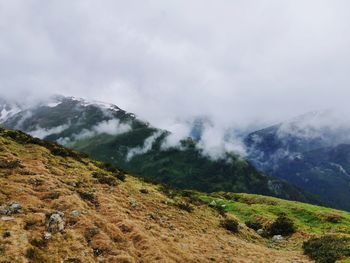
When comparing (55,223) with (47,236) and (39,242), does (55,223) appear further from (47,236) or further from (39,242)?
(39,242)

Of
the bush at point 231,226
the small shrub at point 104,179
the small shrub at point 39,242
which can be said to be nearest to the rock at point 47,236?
the small shrub at point 39,242

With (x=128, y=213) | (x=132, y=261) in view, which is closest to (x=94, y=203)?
(x=128, y=213)

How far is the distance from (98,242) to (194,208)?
18.5m

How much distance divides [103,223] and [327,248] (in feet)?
66.7

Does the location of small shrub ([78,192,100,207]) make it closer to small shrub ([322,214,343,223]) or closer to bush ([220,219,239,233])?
bush ([220,219,239,233])

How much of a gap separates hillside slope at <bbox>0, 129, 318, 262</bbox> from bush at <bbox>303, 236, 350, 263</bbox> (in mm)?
1474

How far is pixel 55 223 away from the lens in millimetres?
28766

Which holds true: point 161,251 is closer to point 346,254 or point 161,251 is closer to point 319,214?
point 346,254

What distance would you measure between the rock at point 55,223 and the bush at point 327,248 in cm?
2079

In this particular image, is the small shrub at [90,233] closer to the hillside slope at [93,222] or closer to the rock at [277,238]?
the hillside slope at [93,222]

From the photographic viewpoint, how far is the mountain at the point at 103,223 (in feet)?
88.6

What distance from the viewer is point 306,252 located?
130ft

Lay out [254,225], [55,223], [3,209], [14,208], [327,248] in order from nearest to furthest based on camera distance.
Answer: [55,223] → [3,209] → [14,208] → [327,248] → [254,225]

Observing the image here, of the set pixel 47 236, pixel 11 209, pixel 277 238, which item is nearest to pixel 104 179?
pixel 11 209
